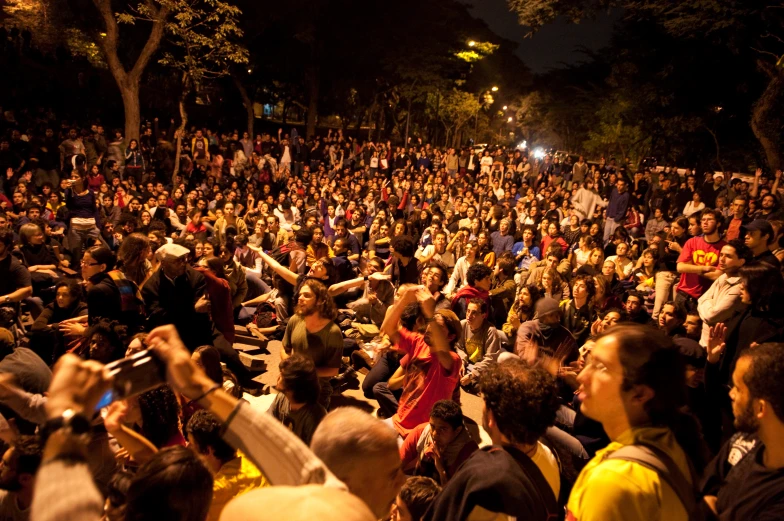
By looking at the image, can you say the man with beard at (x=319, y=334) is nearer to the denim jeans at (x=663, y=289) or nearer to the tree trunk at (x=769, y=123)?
the denim jeans at (x=663, y=289)

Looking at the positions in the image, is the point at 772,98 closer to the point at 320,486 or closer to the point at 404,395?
the point at 404,395

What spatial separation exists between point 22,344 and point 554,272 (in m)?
5.50

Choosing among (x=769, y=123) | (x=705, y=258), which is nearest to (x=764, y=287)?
(x=705, y=258)

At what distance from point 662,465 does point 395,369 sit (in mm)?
4048

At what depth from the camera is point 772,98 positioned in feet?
56.4

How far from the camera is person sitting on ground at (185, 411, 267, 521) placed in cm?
273

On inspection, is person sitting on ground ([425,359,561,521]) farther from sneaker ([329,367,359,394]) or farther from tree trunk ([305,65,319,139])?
tree trunk ([305,65,319,139])

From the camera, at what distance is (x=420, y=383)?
4469mm

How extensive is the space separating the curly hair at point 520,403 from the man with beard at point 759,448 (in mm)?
670

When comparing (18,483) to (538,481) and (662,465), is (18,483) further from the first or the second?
(662,465)

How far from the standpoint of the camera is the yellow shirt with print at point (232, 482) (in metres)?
2.65

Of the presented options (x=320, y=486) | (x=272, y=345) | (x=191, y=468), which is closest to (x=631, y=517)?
(x=320, y=486)

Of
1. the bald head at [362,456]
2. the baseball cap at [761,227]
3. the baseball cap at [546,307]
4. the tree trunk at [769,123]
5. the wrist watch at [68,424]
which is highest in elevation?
the tree trunk at [769,123]

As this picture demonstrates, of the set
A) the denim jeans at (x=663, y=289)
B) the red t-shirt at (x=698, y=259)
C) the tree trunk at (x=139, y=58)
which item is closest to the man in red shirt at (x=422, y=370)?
the red t-shirt at (x=698, y=259)
